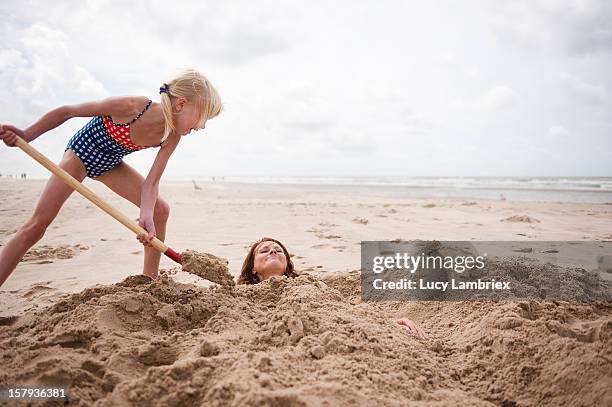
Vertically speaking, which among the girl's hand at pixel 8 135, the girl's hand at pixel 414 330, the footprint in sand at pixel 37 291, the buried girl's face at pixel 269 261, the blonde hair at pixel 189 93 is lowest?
the girl's hand at pixel 414 330

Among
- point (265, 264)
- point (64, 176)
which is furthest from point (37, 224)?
point (265, 264)

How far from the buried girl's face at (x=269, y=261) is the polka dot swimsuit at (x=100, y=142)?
130 centimetres

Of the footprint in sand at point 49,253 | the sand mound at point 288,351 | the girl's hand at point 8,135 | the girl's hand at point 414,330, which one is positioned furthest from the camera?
the footprint in sand at point 49,253

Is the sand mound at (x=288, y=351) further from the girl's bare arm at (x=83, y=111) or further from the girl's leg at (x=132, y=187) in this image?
the girl's bare arm at (x=83, y=111)

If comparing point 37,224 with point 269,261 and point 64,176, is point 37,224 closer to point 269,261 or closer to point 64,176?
point 64,176

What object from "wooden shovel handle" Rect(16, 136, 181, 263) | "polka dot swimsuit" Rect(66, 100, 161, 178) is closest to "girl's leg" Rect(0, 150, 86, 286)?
"polka dot swimsuit" Rect(66, 100, 161, 178)

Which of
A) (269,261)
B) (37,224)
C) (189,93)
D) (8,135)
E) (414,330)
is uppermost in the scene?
(189,93)

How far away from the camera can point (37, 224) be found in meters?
2.37

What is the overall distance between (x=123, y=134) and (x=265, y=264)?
1440mm

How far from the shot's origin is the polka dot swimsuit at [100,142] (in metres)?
2.54

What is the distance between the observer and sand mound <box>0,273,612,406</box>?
54.1 inches

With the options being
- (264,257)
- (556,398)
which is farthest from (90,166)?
(556,398)

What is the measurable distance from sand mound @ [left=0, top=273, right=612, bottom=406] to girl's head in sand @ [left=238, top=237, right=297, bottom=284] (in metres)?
0.73

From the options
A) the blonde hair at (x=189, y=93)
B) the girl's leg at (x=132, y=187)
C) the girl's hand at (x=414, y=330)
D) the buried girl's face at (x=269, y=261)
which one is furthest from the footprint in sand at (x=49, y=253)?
the girl's hand at (x=414, y=330)
